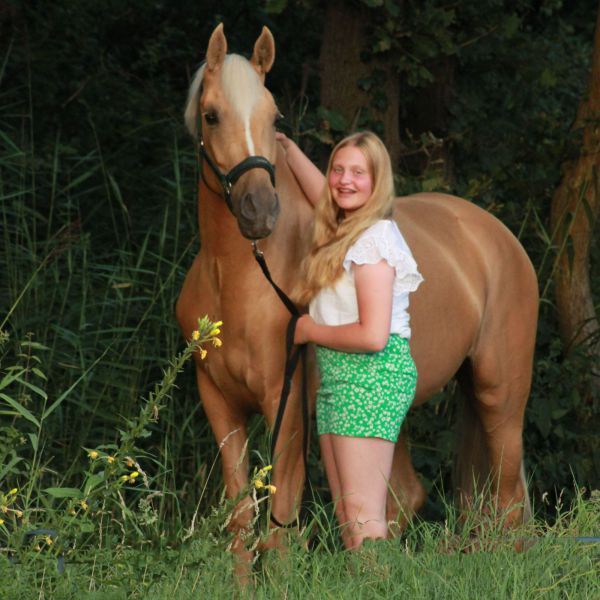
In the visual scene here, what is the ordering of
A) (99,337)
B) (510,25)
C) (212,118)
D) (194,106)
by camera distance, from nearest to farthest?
(212,118)
(194,106)
(99,337)
(510,25)

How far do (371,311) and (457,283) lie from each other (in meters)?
1.28

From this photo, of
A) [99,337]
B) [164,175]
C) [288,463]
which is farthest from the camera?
[164,175]

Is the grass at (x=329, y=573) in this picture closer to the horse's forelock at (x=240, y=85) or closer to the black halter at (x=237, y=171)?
the black halter at (x=237, y=171)

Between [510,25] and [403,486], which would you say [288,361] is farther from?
[510,25]

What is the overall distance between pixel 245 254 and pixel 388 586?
1.30m

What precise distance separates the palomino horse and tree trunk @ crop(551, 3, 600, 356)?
1.33 meters

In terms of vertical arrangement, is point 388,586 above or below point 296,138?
below

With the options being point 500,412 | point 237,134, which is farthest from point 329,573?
point 500,412

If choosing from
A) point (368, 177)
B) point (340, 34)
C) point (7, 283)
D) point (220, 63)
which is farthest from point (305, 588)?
point (340, 34)

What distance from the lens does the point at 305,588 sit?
11.1ft

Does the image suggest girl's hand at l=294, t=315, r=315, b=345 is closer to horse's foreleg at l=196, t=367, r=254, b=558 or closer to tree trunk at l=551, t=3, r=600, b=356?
horse's foreleg at l=196, t=367, r=254, b=558

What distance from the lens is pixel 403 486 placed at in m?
5.14

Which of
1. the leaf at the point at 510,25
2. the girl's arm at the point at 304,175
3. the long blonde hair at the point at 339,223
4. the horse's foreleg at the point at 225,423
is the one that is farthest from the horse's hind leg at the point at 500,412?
the leaf at the point at 510,25

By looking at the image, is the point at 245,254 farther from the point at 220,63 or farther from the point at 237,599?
the point at 237,599
